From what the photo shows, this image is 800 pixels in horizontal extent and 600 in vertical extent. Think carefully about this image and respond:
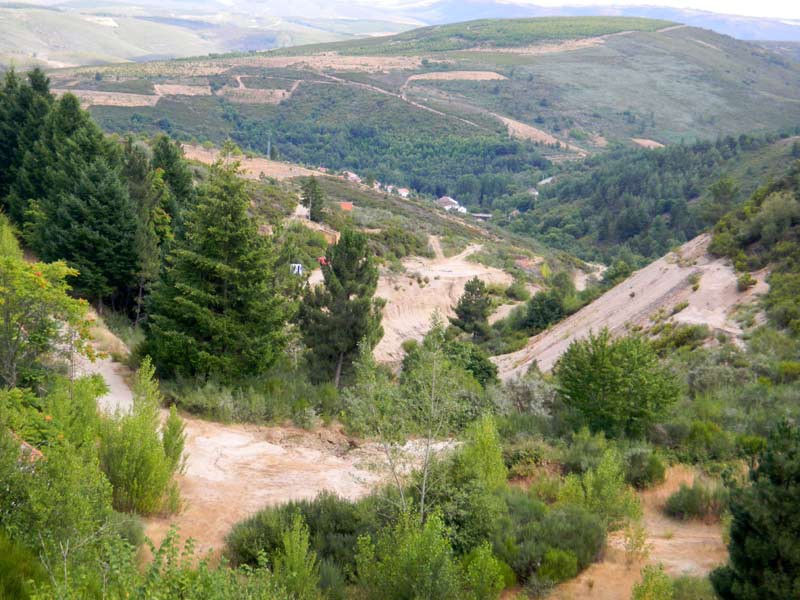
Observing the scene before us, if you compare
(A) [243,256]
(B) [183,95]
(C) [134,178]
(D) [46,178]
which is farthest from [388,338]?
(B) [183,95]

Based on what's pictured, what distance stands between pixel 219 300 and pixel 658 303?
56.5 ft

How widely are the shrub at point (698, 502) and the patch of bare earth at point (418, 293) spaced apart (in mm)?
21909

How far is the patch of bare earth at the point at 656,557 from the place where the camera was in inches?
282

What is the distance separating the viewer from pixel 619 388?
12.3m

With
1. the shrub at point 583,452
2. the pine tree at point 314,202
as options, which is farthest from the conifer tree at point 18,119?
the shrub at point 583,452

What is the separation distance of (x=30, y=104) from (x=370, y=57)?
158 m

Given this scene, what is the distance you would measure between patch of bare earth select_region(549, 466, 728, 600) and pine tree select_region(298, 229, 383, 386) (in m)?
9.42

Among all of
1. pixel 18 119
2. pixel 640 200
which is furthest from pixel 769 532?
pixel 640 200

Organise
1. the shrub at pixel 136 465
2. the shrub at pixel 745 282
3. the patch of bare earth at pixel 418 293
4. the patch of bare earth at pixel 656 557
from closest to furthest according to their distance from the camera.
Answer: the patch of bare earth at pixel 656 557 < the shrub at pixel 136 465 < the shrub at pixel 745 282 < the patch of bare earth at pixel 418 293

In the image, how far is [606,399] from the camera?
12.5m

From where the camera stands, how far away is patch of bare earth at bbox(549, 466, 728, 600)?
715 cm

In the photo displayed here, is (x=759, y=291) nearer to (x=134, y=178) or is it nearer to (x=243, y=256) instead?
(x=243, y=256)

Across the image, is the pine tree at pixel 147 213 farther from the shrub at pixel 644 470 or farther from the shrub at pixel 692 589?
the shrub at pixel 692 589

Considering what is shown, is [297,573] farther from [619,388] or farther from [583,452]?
[619,388]
